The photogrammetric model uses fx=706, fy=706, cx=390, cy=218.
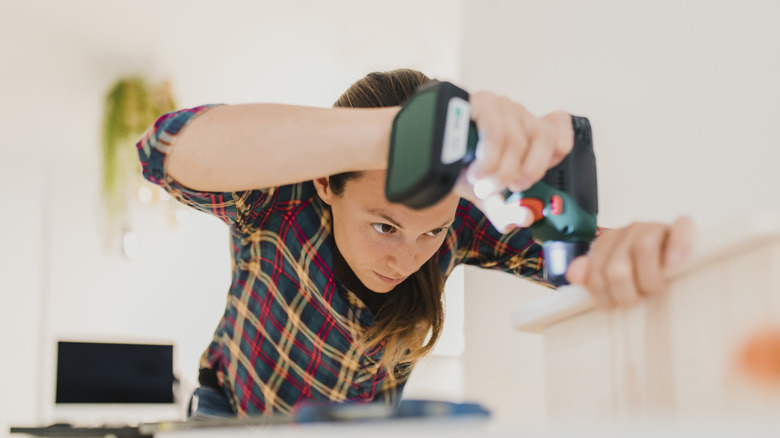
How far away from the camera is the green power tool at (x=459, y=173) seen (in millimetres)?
590

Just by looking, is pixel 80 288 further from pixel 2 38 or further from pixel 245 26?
pixel 245 26

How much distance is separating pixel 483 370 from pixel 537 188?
5.22 feet

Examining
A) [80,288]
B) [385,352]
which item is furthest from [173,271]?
[385,352]

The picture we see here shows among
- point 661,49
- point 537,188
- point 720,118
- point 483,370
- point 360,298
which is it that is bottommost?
point 483,370

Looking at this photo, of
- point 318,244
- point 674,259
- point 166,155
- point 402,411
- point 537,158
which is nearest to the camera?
point 402,411

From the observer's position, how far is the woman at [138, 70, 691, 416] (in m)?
0.71

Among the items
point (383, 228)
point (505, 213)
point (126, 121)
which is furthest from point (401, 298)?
point (126, 121)

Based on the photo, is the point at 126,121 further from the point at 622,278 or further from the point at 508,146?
the point at 622,278

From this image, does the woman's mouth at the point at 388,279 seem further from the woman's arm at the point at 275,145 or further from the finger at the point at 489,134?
the finger at the point at 489,134

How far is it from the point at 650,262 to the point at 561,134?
18cm

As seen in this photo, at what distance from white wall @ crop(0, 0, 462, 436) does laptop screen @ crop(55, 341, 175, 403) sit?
1.13 meters

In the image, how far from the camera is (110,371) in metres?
3.65

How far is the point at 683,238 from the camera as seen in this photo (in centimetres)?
55

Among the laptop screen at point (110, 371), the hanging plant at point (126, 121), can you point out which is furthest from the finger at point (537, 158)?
the hanging plant at point (126, 121)
